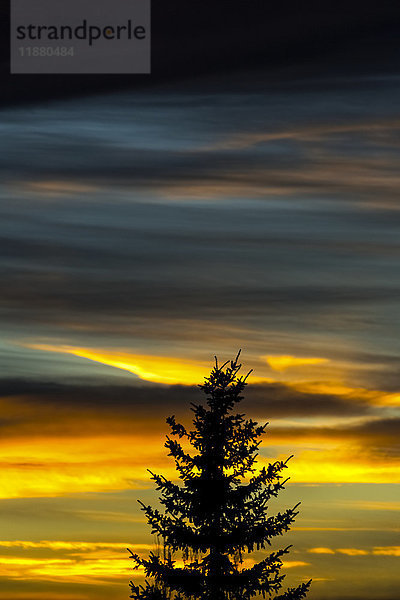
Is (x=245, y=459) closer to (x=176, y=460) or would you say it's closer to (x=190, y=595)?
(x=176, y=460)

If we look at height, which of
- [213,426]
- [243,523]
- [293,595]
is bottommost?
[293,595]

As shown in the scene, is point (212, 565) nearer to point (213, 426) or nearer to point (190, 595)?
point (190, 595)

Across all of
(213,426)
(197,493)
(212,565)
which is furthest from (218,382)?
(212,565)

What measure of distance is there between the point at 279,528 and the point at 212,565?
2.28 m

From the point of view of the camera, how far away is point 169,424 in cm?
3284

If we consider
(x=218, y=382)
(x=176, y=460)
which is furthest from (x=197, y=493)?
(x=218, y=382)

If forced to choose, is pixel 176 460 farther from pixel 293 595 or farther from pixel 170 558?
pixel 293 595

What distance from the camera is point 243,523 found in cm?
3253

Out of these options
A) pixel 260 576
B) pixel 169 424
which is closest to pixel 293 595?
pixel 260 576

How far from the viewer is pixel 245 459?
1294 inches

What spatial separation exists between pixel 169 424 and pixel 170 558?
13.1ft

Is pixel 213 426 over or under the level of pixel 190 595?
over

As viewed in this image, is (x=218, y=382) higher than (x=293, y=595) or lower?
higher

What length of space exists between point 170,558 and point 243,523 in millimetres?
2449
